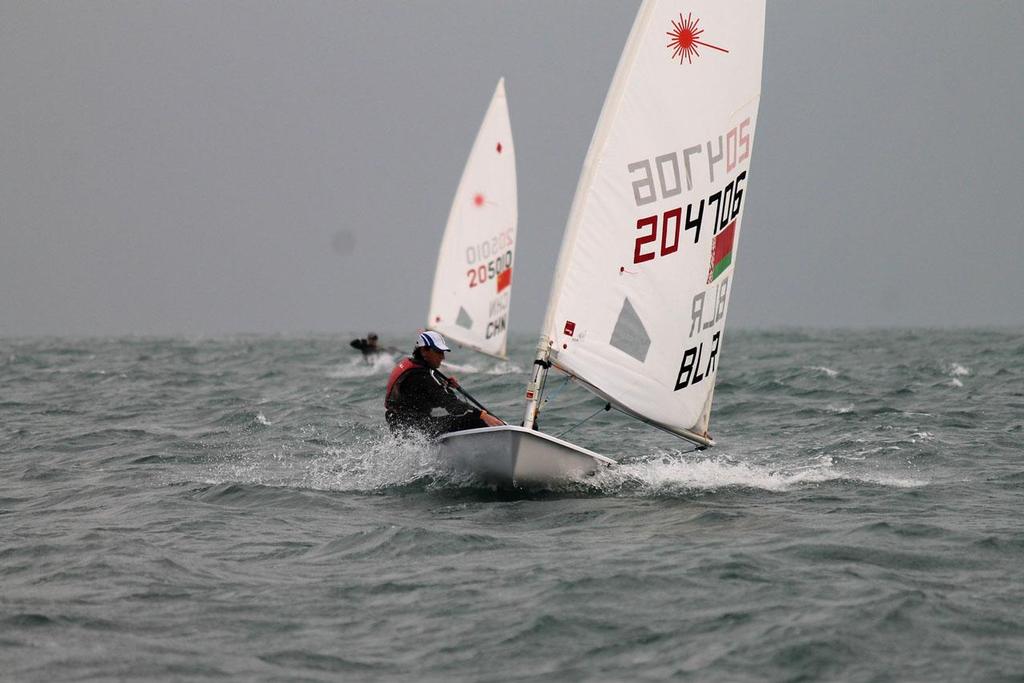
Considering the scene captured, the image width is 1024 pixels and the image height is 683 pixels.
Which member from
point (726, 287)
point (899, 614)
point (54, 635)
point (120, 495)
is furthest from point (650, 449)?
point (54, 635)

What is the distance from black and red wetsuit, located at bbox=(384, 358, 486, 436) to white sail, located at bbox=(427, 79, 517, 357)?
1309 cm

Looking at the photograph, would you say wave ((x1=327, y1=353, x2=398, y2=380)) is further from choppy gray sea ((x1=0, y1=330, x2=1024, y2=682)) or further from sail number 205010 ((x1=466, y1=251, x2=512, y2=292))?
choppy gray sea ((x1=0, y1=330, x2=1024, y2=682))

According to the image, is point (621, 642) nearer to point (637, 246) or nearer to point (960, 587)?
point (960, 587)

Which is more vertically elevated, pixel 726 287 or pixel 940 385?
pixel 726 287

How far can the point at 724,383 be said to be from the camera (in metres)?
20.8

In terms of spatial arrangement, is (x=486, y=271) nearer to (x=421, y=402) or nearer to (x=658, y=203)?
(x=421, y=402)

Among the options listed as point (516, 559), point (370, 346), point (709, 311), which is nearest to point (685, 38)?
point (709, 311)

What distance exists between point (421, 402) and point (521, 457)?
1.51 metres

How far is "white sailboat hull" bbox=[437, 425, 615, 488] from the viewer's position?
28.9 ft

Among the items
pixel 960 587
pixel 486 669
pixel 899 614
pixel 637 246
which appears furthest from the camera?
pixel 637 246

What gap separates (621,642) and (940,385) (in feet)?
51.0

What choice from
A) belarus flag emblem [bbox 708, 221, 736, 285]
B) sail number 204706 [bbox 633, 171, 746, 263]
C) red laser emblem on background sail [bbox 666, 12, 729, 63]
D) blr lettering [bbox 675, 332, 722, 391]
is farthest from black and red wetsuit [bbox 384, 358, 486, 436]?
red laser emblem on background sail [bbox 666, 12, 729, 63]

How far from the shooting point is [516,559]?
278 inches

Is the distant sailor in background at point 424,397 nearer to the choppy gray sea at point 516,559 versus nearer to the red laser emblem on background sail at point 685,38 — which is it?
the choppy gray sea at point 516,559
